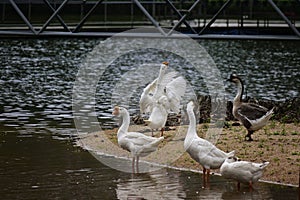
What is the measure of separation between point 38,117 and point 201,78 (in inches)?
421

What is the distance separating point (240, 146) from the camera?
1566 centimetres

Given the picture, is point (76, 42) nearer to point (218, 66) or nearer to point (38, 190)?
point (218, 66)

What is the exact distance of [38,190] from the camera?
12812mm

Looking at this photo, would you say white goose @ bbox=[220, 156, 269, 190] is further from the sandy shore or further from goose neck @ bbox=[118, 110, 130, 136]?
goose neck @ bbox=[118, 110, 130, 136]

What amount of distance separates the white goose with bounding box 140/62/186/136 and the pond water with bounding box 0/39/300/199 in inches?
61.7

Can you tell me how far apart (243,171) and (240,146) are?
300 centimetres

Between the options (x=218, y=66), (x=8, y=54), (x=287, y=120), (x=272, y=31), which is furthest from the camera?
(x=8, y=54)

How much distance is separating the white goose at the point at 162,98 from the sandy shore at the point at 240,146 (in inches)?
18.4

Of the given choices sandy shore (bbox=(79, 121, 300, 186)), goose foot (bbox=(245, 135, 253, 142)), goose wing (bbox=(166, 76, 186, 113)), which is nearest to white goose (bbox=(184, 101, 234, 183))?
sandy shore (bbox=(79, 121, 300, 186))

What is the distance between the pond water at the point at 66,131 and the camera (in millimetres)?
12867

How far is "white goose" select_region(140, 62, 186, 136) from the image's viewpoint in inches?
660

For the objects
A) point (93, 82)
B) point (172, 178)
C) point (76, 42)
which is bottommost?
point (76, 42)

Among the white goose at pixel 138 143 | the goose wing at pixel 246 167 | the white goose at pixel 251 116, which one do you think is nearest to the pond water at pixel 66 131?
the goose wing at pixel 246 167

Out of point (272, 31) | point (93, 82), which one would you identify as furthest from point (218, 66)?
point (93, 82)
